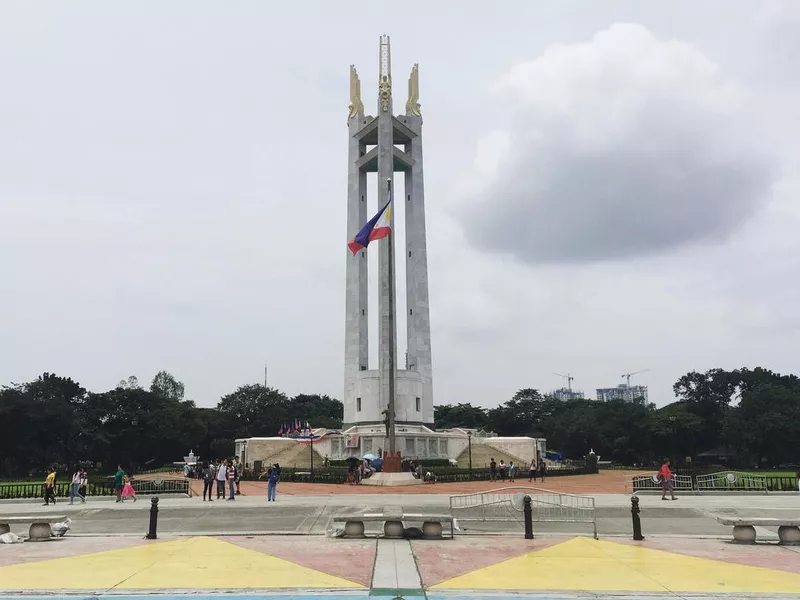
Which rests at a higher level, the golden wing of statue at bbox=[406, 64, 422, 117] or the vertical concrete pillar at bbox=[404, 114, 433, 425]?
the golden wing of statue at bbox=[406, 64, 422, 117]

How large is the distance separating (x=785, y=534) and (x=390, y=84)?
65.5 m

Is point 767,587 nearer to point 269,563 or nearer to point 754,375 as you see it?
point 269,563

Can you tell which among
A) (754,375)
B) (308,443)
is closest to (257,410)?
(308,443)

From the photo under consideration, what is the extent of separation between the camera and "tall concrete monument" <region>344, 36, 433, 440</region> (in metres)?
65.9

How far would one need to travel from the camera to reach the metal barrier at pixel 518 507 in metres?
17.8

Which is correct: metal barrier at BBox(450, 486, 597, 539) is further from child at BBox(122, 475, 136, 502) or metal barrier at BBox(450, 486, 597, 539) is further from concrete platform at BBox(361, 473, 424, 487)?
concrete platform at BBox(361, 473, 424, 487)

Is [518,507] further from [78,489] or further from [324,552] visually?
[78,489]

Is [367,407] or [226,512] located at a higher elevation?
[367,407]

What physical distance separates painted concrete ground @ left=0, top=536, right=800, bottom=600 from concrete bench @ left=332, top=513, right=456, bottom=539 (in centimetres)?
46

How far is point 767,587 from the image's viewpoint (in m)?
10.2

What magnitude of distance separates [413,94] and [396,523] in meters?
67.7

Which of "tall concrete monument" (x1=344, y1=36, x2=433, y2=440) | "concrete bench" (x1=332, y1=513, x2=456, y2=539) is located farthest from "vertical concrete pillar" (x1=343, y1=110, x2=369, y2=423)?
"concrete bench" (x1=332, y1=513, x2=456, y2=539)

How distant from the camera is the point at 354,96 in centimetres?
7688

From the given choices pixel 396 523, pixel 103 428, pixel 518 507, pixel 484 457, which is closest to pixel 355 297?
pixel 484 457
